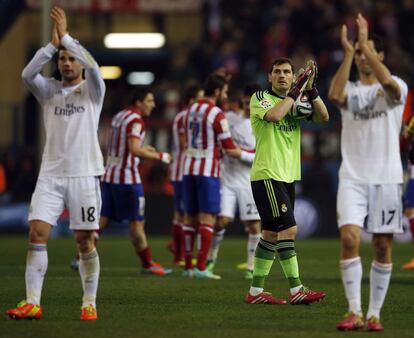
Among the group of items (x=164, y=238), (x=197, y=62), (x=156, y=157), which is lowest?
(x=164, y=238)

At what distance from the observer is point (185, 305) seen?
37.1ft

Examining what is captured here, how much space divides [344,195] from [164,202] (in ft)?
44.0

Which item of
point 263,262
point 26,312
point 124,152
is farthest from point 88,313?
Answer: point 124,152

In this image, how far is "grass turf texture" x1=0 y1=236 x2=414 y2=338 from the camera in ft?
31.1

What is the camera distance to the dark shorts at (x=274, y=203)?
11.3m

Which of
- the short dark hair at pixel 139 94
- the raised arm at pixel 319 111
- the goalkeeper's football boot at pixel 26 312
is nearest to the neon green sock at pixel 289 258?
the raised arm at pixel 319 111

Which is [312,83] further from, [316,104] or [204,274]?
[204,274]

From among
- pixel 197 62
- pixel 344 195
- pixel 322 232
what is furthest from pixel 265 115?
pixel 197 62

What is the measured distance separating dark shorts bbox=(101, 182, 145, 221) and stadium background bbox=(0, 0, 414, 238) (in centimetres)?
750

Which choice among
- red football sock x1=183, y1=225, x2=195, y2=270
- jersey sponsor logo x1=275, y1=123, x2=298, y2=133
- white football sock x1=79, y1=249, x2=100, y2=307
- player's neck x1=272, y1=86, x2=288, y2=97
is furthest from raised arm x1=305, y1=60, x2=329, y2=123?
red football sock x1=183, y1=225, x2=195, y2=270

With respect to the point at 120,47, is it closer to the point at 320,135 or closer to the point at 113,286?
the point at 320,135

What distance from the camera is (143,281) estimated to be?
13844 millimetres

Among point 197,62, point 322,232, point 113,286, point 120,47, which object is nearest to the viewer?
point 113,286

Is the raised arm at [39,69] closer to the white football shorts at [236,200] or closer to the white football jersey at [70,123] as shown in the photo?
the white football jersey at [70,123]
